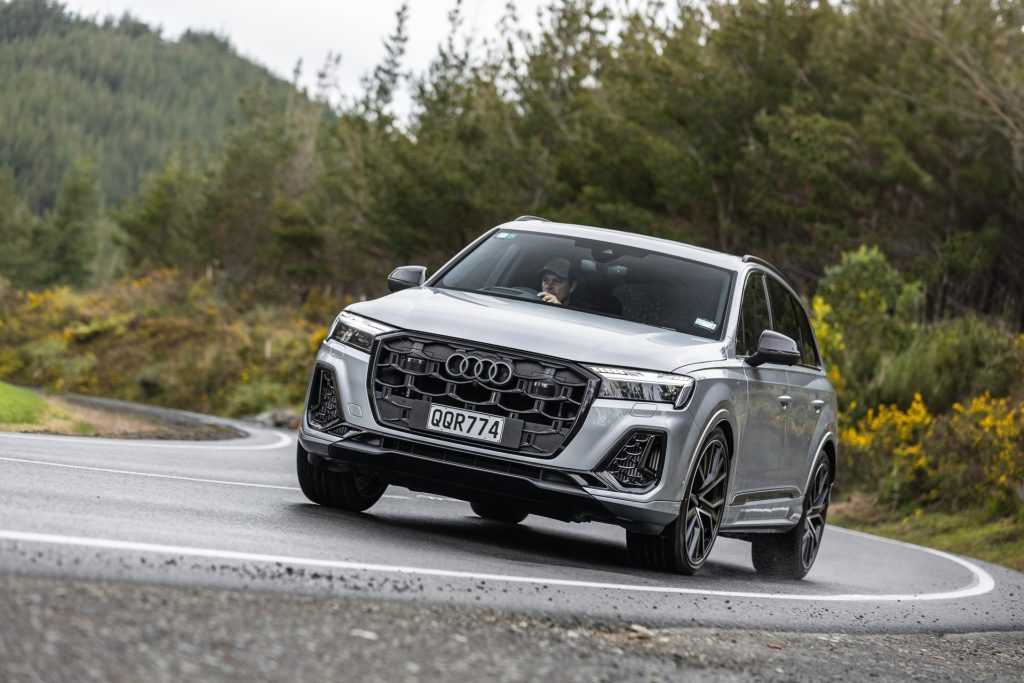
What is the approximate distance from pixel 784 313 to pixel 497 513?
2636mm

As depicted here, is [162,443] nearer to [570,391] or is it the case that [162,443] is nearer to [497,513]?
[497,513]

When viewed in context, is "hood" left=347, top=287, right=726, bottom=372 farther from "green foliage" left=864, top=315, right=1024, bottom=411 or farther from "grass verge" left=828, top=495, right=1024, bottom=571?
"green foliage" left=864, top=315, right=1024, bottom=411

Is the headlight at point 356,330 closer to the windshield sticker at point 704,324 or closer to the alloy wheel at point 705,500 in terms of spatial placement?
the alloy wheel at point 705,500

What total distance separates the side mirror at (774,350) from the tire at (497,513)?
277cm

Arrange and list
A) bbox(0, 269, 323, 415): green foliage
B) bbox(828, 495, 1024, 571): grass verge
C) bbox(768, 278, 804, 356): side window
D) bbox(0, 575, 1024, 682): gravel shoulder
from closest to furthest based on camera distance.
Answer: bbox(0, 575, 1024, 682): gravel shoulder
bbox(768, 278, 804, 356): side window
bbox(828, 495, 1024, 571): grass verge
bbox(0, 269, 323, 415): green foliage

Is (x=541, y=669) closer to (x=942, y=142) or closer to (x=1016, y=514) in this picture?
(x=1016, y=514)

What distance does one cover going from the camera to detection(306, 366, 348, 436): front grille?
8438mm

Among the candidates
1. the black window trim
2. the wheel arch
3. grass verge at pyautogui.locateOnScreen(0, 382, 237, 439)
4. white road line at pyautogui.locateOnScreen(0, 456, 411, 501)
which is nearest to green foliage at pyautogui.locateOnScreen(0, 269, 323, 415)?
grass verge at pyautogui.locateOnScreen(0, 382, 237, 439)

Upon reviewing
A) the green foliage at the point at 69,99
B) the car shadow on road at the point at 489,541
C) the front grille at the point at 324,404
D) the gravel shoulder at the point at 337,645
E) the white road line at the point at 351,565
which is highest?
the green foliage at the point at 69,99

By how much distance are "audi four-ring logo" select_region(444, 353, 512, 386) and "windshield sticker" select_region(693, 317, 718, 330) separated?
1763mm

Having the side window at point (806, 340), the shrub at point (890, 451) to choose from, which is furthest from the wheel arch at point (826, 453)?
the shrub at point (890, 451)

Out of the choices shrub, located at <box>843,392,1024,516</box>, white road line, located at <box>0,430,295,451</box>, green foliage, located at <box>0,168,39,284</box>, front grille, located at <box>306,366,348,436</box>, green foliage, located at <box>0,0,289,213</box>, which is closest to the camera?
front grille, located at <box>306,366,348,436</box>

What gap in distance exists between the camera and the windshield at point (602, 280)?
Answer: 30.6 feet

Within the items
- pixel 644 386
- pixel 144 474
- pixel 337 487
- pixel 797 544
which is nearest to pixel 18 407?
pixel 144 474
